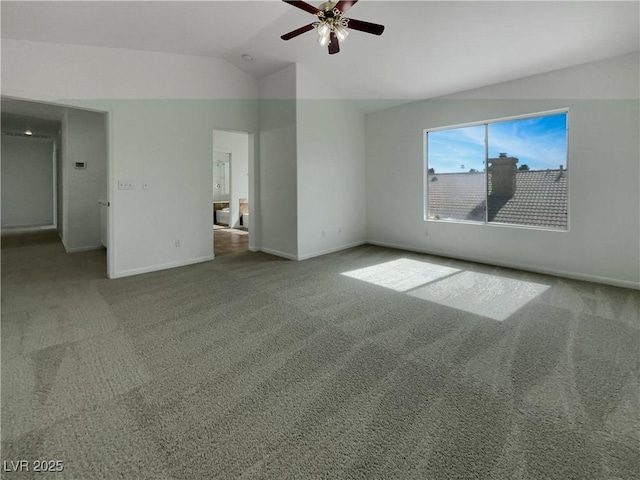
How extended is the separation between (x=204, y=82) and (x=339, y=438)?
17.1 ft

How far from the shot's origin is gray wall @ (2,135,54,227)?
931 centimetres

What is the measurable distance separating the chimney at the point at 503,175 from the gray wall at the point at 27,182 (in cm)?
1225

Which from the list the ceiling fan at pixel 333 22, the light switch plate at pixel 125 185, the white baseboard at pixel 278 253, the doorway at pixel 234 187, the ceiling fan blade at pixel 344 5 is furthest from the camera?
the doorway at pixel 234 187

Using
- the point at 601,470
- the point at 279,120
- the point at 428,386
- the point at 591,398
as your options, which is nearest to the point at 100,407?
the point at 428,386

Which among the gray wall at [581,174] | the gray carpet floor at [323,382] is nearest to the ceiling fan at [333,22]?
the gray carpet floor at [323,382]

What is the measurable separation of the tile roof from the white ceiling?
138cm

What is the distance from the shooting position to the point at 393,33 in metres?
3.89

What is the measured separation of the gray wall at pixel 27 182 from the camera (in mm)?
9312

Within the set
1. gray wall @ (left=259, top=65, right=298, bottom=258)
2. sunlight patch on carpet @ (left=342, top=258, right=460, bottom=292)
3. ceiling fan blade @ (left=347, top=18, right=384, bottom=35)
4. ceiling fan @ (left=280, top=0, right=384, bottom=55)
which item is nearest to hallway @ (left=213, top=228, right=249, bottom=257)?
gray wall @ (left=259, top=65, right=298, bottom=258)

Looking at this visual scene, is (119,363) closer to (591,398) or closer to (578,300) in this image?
(591,398)

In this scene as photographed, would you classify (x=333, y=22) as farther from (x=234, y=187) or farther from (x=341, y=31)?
(x=234, y=187)

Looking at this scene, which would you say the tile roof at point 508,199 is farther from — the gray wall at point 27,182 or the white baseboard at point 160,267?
the gray wall at point 27,182

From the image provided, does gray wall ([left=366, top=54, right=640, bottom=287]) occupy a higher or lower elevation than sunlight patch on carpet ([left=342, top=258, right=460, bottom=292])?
higher

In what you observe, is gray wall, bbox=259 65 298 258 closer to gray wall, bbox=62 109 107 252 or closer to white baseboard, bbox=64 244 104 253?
gray wall, bbox=62 109 107 252
